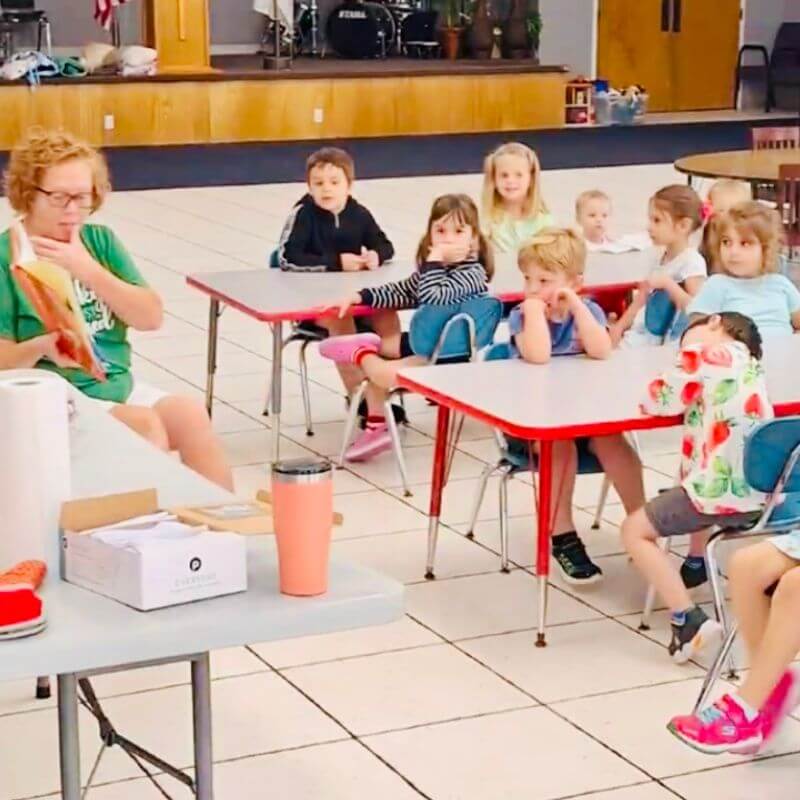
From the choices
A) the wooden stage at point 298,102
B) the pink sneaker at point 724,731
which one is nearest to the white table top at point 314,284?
the pink sneaker at point 724,731

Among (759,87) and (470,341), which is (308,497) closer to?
(470,341)

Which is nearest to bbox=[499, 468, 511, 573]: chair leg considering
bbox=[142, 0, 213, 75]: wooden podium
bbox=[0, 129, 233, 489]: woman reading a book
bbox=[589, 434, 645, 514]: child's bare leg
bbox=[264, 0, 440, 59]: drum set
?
bbox=[589, 434, 645, 514]: child's bare leg

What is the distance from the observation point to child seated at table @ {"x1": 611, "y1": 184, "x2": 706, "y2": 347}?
5.01m

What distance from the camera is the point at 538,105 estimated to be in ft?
49.9

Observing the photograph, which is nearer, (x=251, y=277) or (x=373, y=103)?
(x=251, y=277)

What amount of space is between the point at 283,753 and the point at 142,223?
776 cm

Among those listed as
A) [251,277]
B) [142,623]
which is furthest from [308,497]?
[251,277]

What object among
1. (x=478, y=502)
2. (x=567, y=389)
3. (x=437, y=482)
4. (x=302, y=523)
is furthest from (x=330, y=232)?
(x=302, y=523)

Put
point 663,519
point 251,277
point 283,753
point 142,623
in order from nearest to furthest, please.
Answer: point 142,623, point 283,753, point 663,519, point 251,277

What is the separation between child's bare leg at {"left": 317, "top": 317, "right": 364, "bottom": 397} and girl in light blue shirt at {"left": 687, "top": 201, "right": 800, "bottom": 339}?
133 centimetres

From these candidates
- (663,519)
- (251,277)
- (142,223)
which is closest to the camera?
(663,519)

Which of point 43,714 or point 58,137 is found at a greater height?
point 58,137

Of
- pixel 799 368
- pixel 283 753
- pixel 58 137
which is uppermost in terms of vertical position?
pixel 58 137

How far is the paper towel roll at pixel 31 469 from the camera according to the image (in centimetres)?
221
